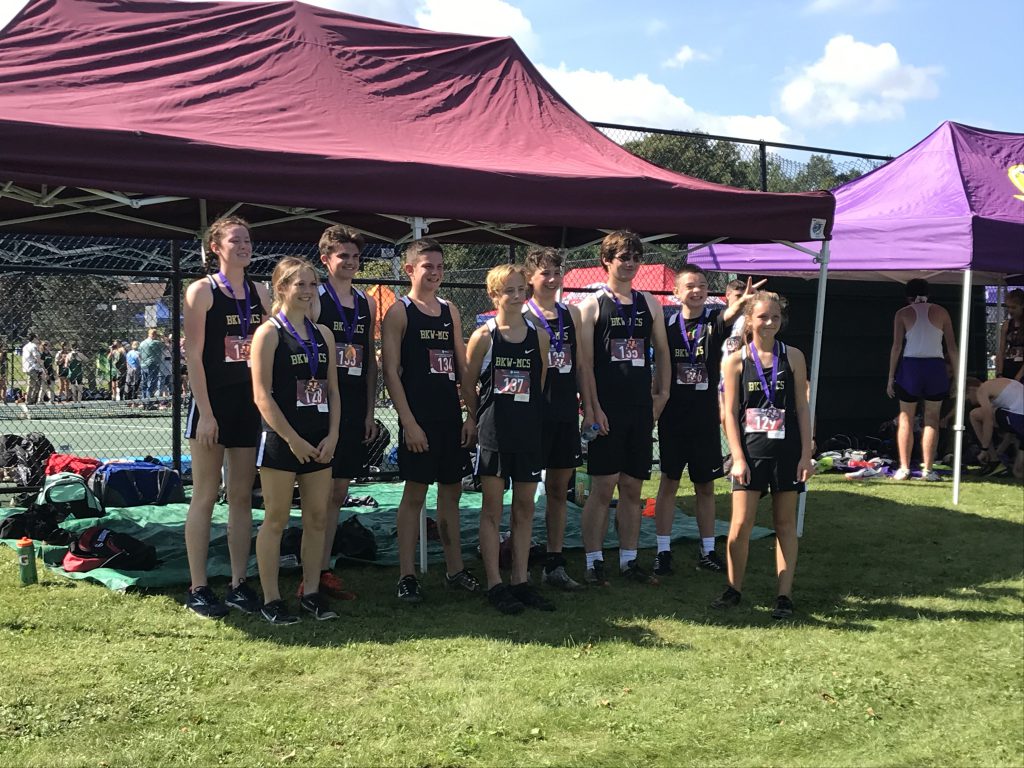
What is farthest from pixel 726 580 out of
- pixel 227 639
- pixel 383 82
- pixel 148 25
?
pixel 148 25

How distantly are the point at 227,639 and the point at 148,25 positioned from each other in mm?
3933

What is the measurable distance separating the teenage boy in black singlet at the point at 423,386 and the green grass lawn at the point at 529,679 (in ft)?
2.08

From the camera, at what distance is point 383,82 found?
6211mm

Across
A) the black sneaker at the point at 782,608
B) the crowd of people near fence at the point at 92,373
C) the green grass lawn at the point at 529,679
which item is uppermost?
the crowd of people near fence at the point at 92,373


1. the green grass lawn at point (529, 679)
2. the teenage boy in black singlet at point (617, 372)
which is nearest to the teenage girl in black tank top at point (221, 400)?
the green grass lawn at point (529, 679)

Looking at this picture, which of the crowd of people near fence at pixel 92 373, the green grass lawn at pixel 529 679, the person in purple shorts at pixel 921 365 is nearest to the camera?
the green grass lawn at pixel 529 679

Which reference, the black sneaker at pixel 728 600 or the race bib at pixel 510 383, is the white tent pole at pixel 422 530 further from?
the black sneaker at pixel 728 600

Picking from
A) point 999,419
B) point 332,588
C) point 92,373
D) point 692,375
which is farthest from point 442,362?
point 92,373

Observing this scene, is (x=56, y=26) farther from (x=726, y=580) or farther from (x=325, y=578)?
(x=726, y=580)

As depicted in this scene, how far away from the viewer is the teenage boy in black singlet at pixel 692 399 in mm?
5578

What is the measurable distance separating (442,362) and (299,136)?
1460mm

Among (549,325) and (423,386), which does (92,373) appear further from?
(549,325)

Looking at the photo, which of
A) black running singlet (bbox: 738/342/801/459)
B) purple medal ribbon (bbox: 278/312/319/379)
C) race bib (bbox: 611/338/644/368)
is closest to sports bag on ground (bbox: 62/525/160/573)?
purple medal ribbon (bbox: 278/312/319/379)

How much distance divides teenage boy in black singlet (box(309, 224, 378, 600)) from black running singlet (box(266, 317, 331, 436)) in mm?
409
